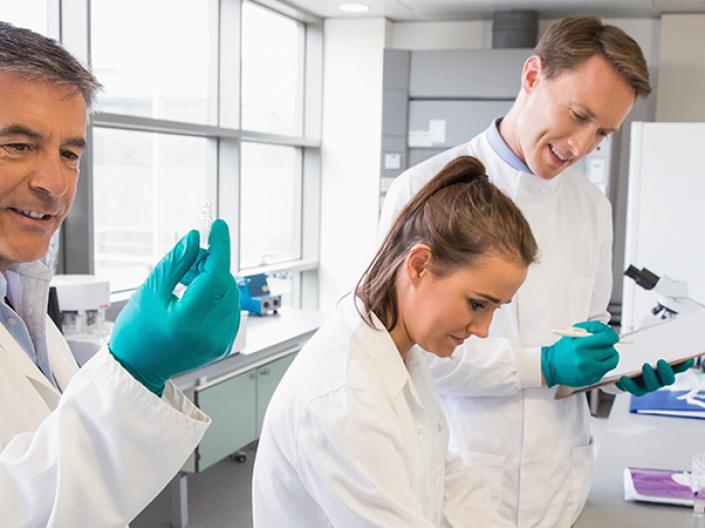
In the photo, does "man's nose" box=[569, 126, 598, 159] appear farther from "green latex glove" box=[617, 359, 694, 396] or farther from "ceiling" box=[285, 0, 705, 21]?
"ceiling" box=[285, 0, 705, 21]

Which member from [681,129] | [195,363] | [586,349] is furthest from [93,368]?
[681,129]

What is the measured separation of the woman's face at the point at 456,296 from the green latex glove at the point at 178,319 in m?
0.43

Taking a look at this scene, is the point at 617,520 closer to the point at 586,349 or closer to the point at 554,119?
the point at 586,349

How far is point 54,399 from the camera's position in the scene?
3.37 feet

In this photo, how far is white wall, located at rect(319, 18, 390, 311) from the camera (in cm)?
517

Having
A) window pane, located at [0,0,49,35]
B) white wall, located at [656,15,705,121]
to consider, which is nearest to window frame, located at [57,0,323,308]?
window pane, located at [0,0,49,35]

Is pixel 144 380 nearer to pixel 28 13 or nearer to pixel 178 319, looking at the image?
pixel 178 319

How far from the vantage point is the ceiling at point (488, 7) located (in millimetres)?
4641

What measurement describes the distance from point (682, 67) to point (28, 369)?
4.82 m

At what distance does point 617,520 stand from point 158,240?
2.98 m

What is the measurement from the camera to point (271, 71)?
5004mm

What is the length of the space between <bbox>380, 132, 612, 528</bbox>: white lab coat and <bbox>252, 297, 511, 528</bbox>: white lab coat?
1.13 feet

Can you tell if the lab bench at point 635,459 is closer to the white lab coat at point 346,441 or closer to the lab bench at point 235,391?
the white lab coat at point 346,441

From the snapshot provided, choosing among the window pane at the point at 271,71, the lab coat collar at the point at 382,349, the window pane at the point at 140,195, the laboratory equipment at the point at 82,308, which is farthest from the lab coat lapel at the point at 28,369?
the window pane at the point at 271,71
